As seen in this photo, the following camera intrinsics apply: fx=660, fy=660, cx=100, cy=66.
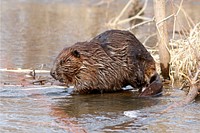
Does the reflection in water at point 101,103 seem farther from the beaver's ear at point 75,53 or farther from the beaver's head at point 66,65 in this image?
the beaver's ear at point 75,53

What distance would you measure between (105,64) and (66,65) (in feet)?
1.45

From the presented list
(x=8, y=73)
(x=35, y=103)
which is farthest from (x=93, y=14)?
(x=35, y=103)

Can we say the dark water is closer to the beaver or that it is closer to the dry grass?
the beaver

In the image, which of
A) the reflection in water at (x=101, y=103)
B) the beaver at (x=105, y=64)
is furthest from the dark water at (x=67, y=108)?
the beaver at (x=105, y=64)

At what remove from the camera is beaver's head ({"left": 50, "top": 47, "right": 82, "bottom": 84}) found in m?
7.26

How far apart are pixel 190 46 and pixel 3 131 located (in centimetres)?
324

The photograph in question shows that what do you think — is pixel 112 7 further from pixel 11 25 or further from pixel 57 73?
pixel 57 73

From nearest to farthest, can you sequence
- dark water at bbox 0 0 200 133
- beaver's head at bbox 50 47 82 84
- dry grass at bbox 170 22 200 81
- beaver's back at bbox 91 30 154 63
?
1. dark water at bbox 0 0 200 133
2. beaver's head at bbox 50 47 82 84
3. beaver's back at bbox 91 30 154 63
4. dry grass at bbox 170 22 200 81

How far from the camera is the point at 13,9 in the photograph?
65.2 ft

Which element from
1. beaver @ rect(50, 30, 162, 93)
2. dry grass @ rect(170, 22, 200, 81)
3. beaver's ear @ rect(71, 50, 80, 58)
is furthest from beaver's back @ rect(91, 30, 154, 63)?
dry grass @ rect(170, 22, 200, 81)

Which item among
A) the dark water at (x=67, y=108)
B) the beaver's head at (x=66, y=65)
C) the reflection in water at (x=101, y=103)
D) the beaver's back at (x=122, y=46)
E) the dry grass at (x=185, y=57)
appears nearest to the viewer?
the dark water at (x=67, y=108)

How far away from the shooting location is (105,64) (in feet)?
24.2

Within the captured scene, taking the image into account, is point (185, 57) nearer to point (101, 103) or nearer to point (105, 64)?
point (105, 64)

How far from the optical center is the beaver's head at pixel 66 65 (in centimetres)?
726
